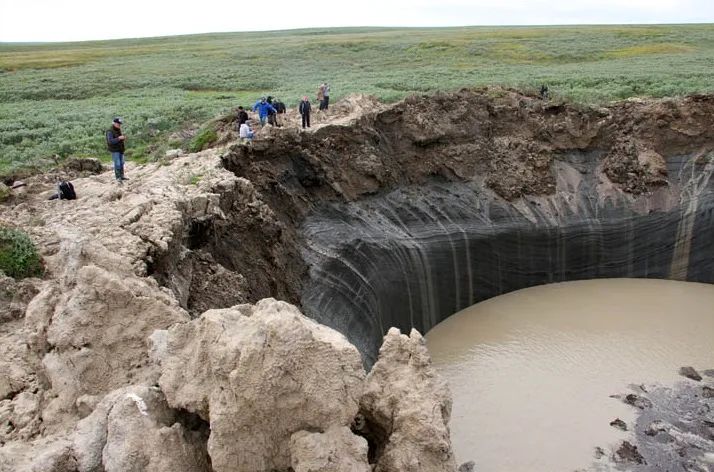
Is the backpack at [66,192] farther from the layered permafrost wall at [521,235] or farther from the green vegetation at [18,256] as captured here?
the layered permafrost wall at [521,235]

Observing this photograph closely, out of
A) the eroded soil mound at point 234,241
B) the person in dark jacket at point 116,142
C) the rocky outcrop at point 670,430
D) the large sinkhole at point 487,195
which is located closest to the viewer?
the eroded soil mound at point 234,241

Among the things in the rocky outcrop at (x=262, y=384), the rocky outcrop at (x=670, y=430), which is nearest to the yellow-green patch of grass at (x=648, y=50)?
the rocky outcrop at (x=670, y=430)

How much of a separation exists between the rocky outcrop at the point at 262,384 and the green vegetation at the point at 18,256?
5.70 metres

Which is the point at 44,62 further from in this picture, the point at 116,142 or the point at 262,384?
the point at 262,384

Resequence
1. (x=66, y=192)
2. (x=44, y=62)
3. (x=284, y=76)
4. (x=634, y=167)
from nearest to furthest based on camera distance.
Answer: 1. (x=66, y=192)
2. (x=634, y=167)
3. (x=284, y=76)
4. (x=44, y=62)

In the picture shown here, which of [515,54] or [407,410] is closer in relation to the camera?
[407,410]

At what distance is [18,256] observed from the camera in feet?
35.3

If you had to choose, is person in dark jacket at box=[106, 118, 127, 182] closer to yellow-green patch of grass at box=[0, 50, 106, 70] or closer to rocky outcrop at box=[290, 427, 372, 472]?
rocky outcrop at box=[290, 427, 372, 472]

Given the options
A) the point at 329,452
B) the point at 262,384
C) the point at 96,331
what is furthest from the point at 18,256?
the point at 329,452

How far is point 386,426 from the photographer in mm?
6625

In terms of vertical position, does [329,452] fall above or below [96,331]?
below

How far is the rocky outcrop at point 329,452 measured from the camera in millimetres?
5711

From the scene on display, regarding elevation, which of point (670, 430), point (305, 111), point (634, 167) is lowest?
point (670, 430)

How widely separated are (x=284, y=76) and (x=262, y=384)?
44866 mm
